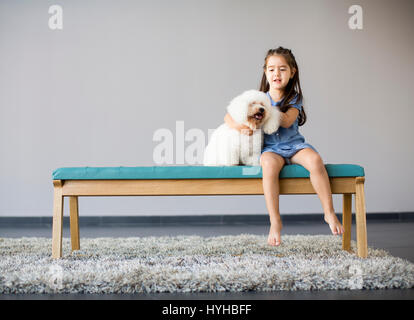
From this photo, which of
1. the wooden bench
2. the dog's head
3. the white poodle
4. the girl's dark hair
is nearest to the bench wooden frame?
the wooden bench

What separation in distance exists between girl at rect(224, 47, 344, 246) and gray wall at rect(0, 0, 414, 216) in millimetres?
2040

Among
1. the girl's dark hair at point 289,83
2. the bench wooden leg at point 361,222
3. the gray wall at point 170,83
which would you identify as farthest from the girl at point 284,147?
the gray wall at point 170,83

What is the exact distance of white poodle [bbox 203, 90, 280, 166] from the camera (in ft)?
5.98

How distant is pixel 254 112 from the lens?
1.81m

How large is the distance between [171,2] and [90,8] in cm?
79

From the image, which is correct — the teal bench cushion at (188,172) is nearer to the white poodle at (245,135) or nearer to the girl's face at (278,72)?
the white poodle at (245,135)

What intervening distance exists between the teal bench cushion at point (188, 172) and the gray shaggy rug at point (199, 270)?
353mm

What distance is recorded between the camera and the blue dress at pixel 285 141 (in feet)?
6.34

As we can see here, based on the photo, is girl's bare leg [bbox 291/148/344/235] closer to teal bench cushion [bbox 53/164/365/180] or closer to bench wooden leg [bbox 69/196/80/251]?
teal bench cushion [bbox 53/164/365/180]

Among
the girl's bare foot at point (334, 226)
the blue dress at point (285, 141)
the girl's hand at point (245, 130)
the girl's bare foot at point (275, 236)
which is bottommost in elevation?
the girl's bare foot at point (275, 236)

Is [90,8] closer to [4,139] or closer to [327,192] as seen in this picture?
[4,139]

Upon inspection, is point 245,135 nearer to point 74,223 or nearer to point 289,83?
point 289,83

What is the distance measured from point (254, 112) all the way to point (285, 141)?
0.30m
